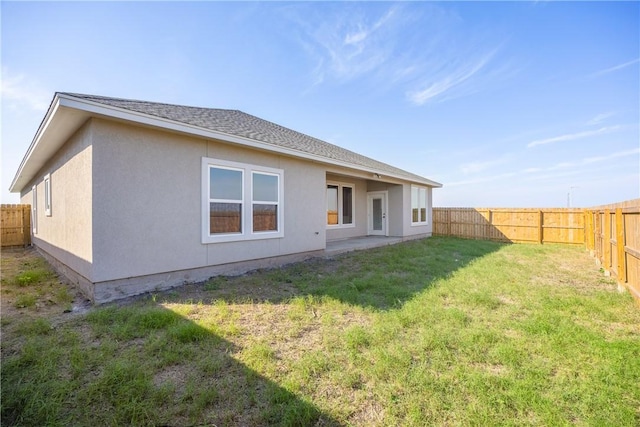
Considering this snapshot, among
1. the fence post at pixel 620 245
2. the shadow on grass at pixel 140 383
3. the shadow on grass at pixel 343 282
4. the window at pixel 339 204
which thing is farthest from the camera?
the window at pixel 339 204

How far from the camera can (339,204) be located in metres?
12.4

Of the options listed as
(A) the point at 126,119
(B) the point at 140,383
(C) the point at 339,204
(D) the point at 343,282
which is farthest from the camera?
(C) the point at 339,204

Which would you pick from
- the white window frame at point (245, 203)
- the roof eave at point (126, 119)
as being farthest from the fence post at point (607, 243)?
the white window frame at point (245, 203)

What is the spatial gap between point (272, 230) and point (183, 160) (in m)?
2.86

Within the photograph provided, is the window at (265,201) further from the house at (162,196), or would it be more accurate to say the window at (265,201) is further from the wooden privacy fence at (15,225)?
the wooden privacy fence at (15,225)

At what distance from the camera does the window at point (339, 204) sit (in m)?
12.0

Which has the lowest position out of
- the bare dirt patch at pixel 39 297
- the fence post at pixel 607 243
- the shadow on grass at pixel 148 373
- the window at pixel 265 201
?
the bare dirt patch at pixel 39 297

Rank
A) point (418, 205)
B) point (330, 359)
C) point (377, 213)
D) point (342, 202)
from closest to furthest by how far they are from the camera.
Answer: point (330, 359) < point (342, 202) < point (377, 213) < point (418, 205)

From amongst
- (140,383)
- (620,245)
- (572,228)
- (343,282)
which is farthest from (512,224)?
(140,383)

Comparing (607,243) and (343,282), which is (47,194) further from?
(607,243)

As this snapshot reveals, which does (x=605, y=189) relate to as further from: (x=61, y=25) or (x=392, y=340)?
(x=61, y=25)

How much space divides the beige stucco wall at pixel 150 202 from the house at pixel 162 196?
0.7 inches

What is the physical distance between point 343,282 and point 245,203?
120 inches

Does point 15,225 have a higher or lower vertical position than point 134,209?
lower
